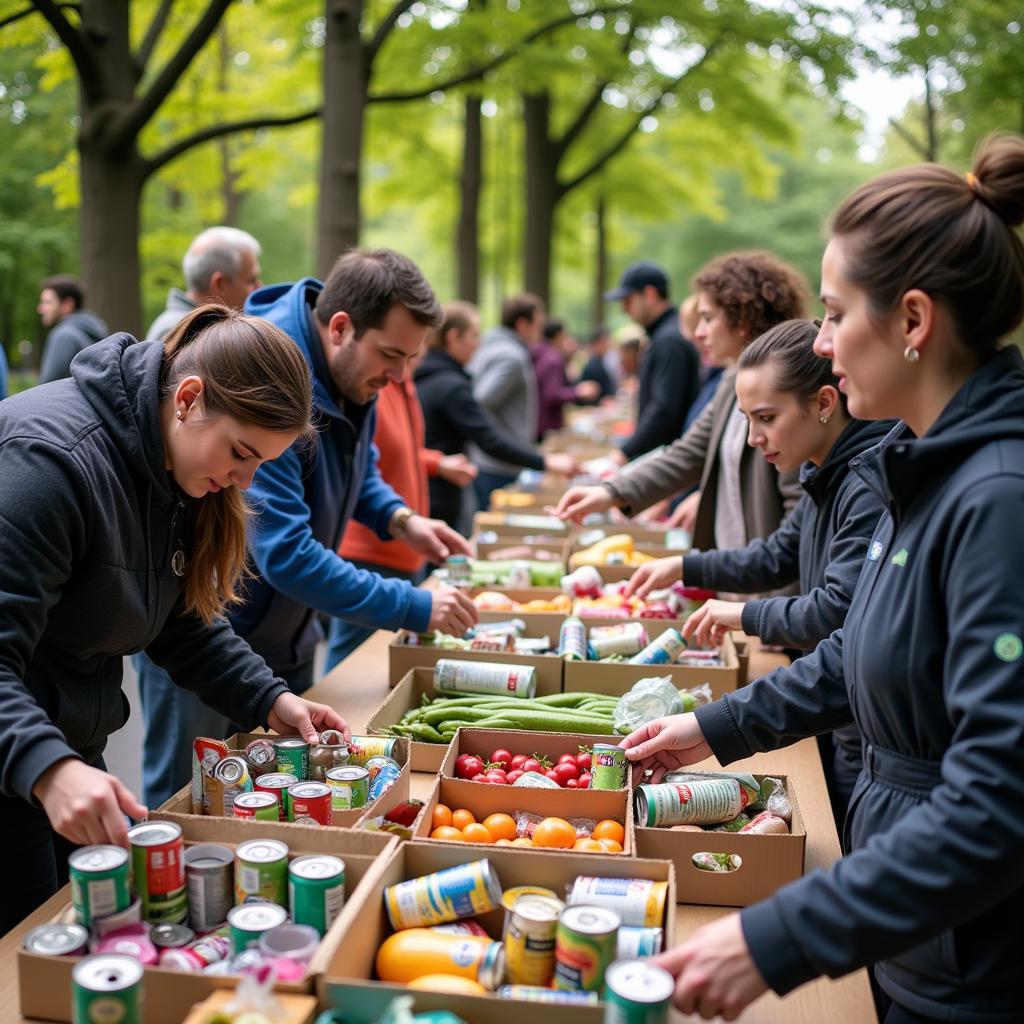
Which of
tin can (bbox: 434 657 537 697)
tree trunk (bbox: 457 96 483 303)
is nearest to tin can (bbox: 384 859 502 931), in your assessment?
tin can (bbox: 434 657 537 697)

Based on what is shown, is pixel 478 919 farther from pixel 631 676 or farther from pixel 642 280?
pixel 642 280

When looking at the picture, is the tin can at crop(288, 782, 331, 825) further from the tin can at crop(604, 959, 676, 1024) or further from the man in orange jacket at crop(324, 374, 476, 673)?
the man in orange jacket at crop(324, 374, 476, 673)

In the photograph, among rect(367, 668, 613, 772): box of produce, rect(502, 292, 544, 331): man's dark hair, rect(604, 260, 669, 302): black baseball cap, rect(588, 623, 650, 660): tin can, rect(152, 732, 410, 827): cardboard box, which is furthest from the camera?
rect(502, 292, 544, 331): man's dark hair

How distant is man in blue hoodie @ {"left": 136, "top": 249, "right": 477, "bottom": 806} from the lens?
325 cm

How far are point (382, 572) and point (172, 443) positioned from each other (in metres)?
2.47

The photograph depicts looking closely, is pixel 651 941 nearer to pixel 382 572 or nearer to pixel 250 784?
pixel 250 784

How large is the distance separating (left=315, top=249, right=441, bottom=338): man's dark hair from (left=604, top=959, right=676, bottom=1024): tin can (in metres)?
2.36

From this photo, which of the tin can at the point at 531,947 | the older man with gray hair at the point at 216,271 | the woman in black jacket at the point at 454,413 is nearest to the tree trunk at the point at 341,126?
the woman in black jacket at the point at 454,413

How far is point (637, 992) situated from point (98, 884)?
36.2 inches

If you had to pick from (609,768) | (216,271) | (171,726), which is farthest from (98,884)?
(216,271)

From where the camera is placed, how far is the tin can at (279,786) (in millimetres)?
2244

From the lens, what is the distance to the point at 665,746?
2.39 metres

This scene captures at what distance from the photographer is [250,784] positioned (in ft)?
7.66

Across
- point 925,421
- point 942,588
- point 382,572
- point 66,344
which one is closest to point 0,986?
point 942,588
